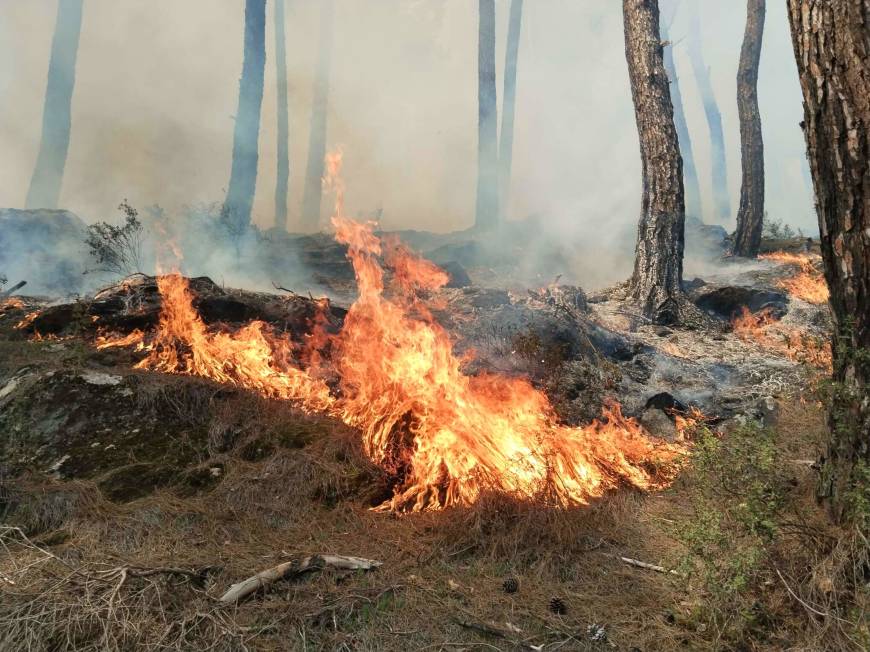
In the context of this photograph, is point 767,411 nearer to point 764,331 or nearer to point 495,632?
point 764,331

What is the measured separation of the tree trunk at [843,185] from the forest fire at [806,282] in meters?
7.54

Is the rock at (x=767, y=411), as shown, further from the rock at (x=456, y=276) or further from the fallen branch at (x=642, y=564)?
the rock at (x=456, y=276)

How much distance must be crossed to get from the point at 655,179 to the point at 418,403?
663cm

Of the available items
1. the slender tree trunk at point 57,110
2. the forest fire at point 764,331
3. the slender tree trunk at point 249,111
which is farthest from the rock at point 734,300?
the slender tree trunk at point 57,110

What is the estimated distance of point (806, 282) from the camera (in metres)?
10.3

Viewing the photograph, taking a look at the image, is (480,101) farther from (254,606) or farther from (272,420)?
(254,606)

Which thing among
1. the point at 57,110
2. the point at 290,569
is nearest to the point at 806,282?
the point at 290,569

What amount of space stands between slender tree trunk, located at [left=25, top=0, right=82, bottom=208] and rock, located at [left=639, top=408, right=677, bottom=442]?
68.2 ft

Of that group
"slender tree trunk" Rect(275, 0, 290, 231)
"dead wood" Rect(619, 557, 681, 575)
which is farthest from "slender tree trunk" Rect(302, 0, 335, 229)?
"dead wood" Rect(619, 557, 681, 575)

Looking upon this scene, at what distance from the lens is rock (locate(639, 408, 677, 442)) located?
5.69 m

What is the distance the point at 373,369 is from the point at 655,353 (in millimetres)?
4047

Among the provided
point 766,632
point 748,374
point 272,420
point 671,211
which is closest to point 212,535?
point 272,420

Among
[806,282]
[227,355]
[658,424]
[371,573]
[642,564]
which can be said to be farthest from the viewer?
[806,282]

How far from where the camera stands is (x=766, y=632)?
8.27 ft
